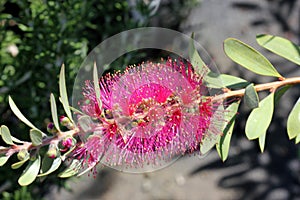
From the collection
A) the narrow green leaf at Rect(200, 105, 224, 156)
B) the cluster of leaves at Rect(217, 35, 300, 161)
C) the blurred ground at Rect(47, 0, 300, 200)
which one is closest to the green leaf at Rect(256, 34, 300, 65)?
the cluster of leaves at Rect(217, 35, 300, 161)

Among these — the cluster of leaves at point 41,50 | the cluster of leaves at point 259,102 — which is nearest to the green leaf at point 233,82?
the cluster of leaves at point 259,102

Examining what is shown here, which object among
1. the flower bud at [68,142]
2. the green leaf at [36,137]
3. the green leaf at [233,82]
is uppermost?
the green leaf at [233,82]

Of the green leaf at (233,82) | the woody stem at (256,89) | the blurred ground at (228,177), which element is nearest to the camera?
the woody stem at (256,89)

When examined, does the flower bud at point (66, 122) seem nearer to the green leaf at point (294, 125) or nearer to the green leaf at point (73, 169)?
the green leaf at point (73, 169)

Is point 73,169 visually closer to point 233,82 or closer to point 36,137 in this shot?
point 36,137

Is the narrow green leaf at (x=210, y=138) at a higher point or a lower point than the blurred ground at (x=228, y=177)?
higher

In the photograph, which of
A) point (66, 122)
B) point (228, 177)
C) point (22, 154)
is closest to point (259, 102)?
point (66, 122)

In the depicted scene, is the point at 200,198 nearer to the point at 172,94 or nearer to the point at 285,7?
the point at 285,7

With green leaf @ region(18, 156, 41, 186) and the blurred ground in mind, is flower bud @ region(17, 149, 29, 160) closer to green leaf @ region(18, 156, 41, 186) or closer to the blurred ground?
green leaf @ region(18, 156, 41, 186)
